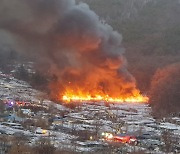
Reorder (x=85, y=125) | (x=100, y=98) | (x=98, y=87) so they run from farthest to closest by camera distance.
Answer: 1. (x=100, y=98)
2. (x=98, y=87)
3. (x=85, y=125)

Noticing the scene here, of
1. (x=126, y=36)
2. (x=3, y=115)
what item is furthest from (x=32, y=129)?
(x=126, y=36)

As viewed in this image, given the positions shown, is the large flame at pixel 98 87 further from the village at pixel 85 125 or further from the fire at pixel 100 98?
the village at pixel 85 125

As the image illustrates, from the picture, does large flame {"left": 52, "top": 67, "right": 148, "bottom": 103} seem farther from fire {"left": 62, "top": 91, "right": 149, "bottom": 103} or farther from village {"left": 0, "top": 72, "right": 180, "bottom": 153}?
village {"left": 0, "top": 72, "right": 180, "bottom": 153}

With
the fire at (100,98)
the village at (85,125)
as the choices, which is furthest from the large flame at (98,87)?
the village at (85,125)

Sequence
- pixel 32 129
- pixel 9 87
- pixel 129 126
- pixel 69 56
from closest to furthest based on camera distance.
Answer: pixel 32 129, pixel 129 126, pixel 69 56, pixel 9 87

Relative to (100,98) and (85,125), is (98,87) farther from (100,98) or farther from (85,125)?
(85,125)

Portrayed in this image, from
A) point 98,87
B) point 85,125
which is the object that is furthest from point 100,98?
point 85,125

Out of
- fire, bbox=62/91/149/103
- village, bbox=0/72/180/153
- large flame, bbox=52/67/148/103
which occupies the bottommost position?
village, bbox=0/72/180/153

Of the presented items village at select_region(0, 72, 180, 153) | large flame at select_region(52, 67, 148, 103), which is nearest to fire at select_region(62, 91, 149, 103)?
large flame at select_region(52, 67, 148, 103)

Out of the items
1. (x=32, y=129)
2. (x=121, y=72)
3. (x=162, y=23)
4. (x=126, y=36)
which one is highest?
(x=162, y=23)

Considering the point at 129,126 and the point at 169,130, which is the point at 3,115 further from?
the point at 169,130

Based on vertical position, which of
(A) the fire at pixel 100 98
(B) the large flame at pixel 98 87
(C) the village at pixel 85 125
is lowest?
(C) the village at pixel 85 125
